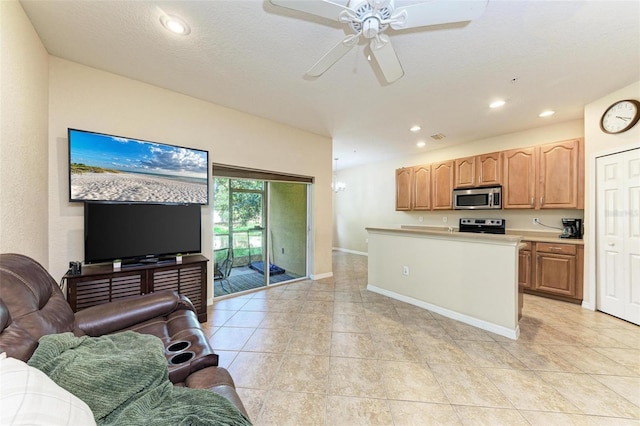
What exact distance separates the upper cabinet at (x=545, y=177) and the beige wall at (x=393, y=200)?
355 millimetres

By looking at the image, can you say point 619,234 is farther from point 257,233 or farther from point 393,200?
point 257,233

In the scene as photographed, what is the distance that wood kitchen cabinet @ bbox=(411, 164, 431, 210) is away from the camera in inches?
200

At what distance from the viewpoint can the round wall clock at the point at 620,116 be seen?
2.59 m

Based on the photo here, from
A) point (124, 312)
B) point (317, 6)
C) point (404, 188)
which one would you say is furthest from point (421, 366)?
point (404, 188)

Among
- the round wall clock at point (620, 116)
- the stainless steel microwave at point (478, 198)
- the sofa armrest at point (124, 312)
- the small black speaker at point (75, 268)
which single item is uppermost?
the round wall clock at point (620, 116)

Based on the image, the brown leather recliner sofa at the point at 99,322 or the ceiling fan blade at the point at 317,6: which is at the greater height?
the ceiling fan blade at the point at 317,6

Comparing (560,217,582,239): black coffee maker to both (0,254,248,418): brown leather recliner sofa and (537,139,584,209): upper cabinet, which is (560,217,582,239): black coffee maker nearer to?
(537,139,584,209): upper cabinet

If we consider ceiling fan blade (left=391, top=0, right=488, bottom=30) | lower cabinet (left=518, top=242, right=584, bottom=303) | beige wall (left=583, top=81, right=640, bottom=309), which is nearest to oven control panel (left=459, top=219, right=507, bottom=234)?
lower cabinet (left=518, top=242, right=584, bottom=303)

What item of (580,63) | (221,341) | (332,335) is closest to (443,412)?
(332,335)

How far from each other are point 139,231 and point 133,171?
0.64 metres

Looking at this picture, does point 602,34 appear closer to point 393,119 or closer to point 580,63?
point 580,63

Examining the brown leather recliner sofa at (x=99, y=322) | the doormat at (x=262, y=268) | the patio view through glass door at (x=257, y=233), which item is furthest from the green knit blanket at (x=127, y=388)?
the doormat at (x=262, y=268)

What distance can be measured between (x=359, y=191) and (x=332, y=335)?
5.18 meters

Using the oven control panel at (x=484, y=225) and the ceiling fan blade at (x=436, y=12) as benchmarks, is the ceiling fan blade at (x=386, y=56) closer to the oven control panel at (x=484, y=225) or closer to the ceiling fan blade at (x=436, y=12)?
the ceiling fan blade at (x=436, y=12)
